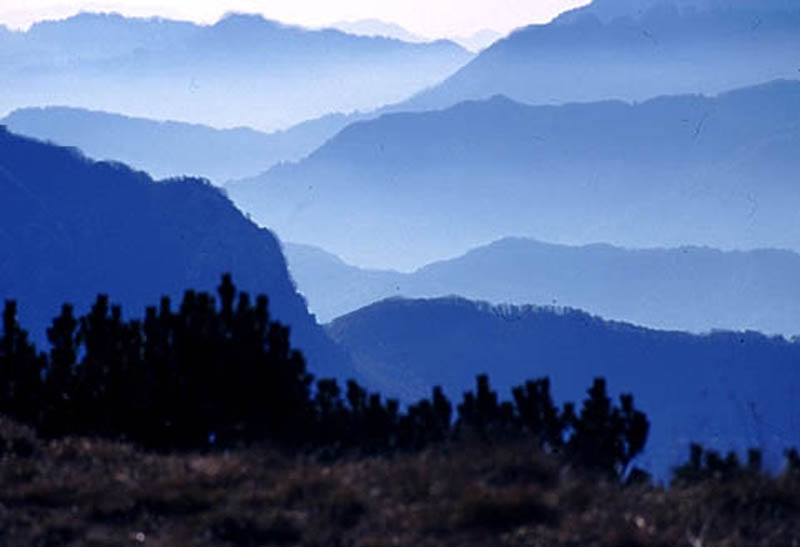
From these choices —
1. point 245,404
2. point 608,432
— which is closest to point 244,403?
→ point 245,404

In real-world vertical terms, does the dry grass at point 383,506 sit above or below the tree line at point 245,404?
below

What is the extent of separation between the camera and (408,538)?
10.3 meters

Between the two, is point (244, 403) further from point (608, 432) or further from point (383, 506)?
point (383, 506)

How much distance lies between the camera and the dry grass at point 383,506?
409 inches

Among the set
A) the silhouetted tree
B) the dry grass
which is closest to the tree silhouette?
the silhouetted tree

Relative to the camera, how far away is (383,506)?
11.1 metres

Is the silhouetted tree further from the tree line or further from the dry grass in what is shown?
the dry grass

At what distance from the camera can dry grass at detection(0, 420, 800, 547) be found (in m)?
10.4

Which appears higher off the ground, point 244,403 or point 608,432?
point 244,403

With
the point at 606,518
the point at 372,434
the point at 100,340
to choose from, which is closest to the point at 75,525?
the point at 606,518

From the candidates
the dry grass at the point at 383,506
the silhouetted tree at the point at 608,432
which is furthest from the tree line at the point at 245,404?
the dry grass at the point at 383,506

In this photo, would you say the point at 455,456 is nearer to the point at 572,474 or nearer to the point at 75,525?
the point at 572,474

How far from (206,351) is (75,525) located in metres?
7.72

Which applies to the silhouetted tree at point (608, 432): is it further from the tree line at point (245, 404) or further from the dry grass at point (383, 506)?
the dry grass at point (383, 506)
